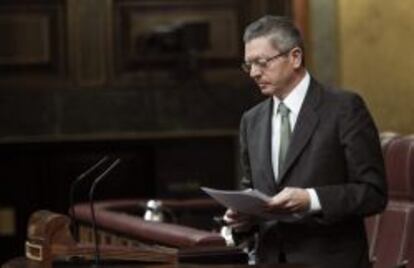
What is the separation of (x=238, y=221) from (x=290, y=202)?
0.85 ft

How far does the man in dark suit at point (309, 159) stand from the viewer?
128 inches

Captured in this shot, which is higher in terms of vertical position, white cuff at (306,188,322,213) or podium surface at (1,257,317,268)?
white cuff at (306,188,322,213)

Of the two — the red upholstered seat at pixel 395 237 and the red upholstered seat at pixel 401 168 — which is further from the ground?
the red upholstered seat at pixel 401 168

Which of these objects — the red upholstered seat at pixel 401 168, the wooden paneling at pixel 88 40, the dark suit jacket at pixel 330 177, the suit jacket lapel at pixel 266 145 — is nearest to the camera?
the dark suit jacket at pixel 330 177

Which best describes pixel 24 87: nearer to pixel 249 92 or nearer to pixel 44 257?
pixel 249 92

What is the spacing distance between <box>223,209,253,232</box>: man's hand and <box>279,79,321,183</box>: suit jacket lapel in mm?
154

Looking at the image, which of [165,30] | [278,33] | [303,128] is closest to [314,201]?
[303,128]

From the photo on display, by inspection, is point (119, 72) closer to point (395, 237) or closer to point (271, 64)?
point (395, 237)

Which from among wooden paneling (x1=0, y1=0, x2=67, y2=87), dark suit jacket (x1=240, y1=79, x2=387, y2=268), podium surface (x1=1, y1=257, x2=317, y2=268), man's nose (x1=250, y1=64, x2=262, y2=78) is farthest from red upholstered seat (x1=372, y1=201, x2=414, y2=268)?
wooden paneling (x1=0, y1=0, x2=67, y2=87)

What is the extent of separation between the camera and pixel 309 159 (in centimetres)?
330

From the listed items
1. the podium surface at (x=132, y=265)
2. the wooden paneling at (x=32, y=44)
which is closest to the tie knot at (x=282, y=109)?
the podium surface at (x=132, y=265)

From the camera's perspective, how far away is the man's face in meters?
3.32

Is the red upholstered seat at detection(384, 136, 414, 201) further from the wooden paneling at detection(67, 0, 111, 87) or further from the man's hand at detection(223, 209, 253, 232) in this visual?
the wooden paneling at detection(67, 0, 111, 87)

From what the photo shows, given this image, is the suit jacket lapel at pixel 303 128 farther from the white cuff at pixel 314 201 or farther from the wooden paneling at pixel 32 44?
the wooden paneling at pixel 32 44
